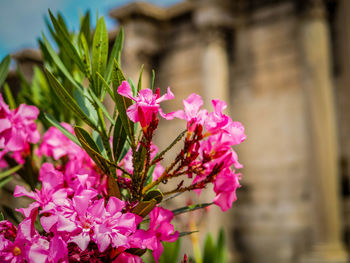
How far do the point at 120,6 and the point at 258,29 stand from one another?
291cm

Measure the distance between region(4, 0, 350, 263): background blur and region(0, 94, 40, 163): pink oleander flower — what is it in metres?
5.17

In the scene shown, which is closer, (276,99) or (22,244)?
(22,244)

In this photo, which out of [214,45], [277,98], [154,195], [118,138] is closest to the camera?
Answer: [154,195]

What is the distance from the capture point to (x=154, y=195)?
827 millimetres

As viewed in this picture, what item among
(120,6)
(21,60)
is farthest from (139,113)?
(21,60)

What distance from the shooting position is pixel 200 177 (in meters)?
0.92

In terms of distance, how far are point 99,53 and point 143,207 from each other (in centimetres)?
40

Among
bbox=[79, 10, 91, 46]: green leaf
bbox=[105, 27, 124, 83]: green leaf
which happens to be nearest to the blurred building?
bbox=[79, 10, 91, 46]: green leaf

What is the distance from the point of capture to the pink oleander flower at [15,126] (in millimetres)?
1004

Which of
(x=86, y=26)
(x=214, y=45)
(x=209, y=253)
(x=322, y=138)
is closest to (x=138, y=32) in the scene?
(x=214, y=45)

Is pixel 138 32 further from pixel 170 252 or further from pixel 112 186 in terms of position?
pixel 112 186

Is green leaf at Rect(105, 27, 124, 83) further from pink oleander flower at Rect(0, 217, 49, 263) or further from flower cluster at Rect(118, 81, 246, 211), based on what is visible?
pink oleander flower at Rect(0, 217, 49, 263)

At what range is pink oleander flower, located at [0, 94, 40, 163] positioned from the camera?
1004 mm

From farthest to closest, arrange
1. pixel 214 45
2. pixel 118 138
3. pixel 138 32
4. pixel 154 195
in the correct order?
1. pixel 138 32
2. pixel 214 45
3. pixel 118 138
4. pixel 154 195
